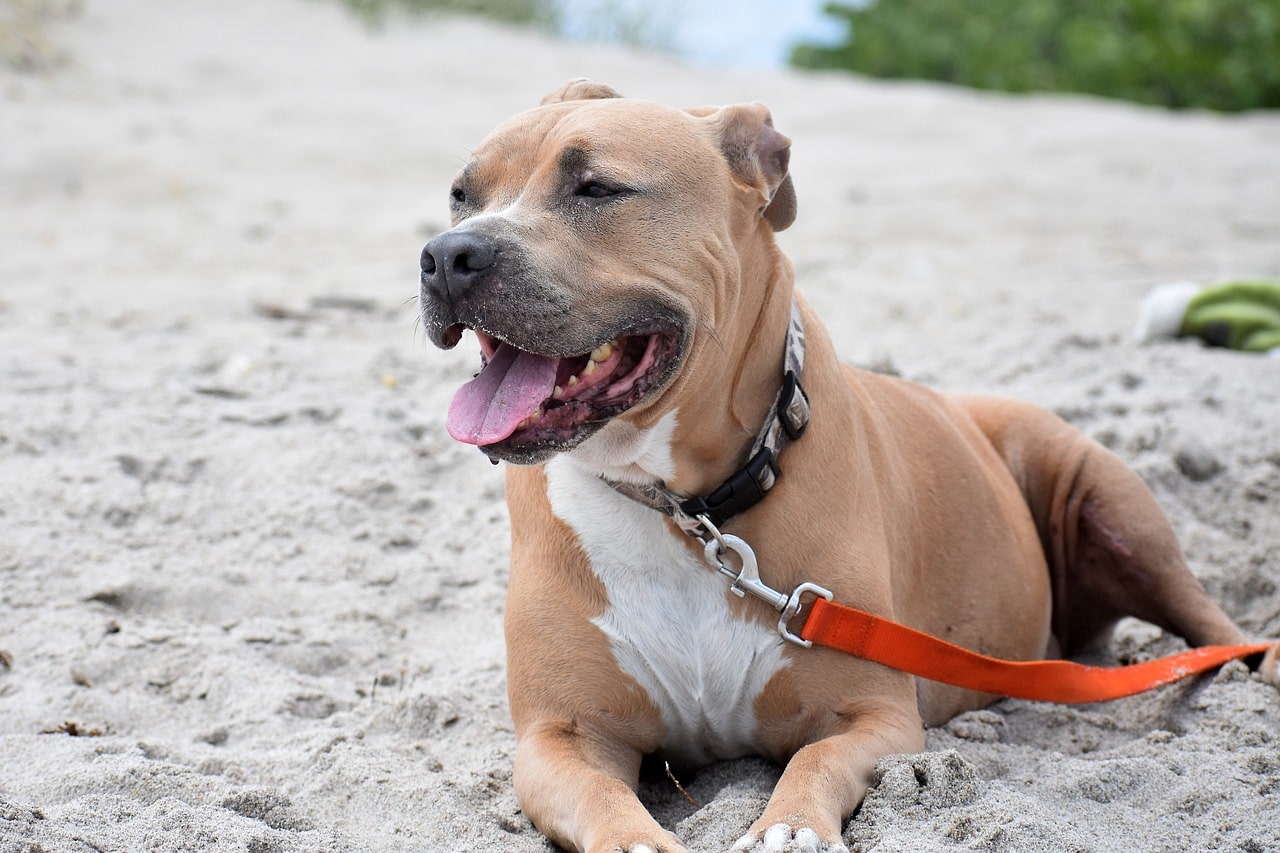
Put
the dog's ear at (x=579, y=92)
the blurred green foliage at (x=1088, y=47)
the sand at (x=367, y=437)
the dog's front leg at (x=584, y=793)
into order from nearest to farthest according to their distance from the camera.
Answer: the dog's front leg at (x=584, y=793) < the sand at (x=367, y=437) < the dog's ear at (x=579, y=92) < the blurred green foliage at (x=1088, y=47)

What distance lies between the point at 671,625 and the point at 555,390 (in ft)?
2.09

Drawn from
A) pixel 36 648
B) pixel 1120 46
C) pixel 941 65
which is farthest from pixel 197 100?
pixel 941 65

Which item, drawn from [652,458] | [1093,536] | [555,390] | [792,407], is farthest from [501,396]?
[1093,536]

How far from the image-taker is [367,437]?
16.0 ft

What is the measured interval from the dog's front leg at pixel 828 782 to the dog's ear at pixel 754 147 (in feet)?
4.00

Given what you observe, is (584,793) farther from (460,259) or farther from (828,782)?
(460,259)

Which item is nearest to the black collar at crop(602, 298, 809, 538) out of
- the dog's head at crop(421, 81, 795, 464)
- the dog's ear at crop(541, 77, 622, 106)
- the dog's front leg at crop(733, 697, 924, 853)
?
the dog's head at crop(421, 81, 795, 464)

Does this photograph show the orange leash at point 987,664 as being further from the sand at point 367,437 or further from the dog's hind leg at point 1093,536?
the dog's hind leg at point 1093,536

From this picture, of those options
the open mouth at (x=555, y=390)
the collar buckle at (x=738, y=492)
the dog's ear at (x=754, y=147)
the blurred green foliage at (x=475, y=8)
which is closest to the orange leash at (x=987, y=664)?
the collar buckle at (x=738, y=492)

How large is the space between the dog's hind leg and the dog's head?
66.1 inches

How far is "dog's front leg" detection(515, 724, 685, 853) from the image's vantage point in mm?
2635

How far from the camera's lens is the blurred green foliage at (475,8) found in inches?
479

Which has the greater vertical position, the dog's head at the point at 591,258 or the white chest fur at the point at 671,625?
the dog's head at the point at 591,258

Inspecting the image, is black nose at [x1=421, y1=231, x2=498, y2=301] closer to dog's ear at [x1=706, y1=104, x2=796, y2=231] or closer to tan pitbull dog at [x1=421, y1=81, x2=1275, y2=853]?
tan pitbull dog at [x1=421, y1=81, x2=1275, y2=853]
